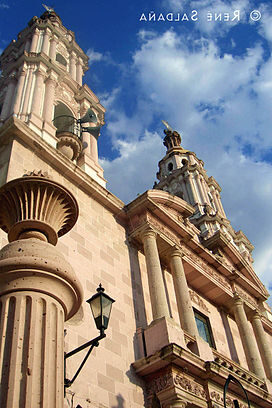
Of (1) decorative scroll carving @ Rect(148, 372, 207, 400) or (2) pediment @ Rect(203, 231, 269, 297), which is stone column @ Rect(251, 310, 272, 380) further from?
(1) decorative scroll carving @ Rect(148, 372, 207, 400)

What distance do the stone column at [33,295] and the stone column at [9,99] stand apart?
1269 cm

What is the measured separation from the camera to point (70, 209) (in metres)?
6.83

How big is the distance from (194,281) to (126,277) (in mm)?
4634

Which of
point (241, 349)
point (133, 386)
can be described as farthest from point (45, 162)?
point (241, 349)

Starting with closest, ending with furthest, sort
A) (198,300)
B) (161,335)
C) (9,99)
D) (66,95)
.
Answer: (161,335) < (198,300) < (9,99) < (66,95)

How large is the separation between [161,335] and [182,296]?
9.09ft

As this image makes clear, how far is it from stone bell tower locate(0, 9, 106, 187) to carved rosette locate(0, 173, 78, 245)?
7.60m

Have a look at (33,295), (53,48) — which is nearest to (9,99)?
(53,48)

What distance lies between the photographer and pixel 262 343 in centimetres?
1862

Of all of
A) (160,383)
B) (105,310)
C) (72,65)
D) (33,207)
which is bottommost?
(105,310)

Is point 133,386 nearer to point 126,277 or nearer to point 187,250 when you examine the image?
point 126,277

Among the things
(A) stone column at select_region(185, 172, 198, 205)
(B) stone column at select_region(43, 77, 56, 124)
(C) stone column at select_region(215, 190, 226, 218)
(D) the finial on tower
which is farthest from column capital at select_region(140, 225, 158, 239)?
(D) the finial on tower

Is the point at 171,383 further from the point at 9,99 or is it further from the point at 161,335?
the point at 9,99

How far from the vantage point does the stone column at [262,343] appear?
17.8 m
